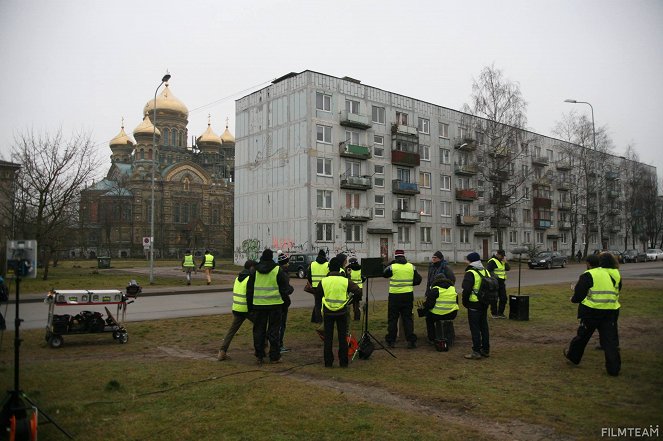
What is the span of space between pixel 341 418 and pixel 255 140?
1770 inches

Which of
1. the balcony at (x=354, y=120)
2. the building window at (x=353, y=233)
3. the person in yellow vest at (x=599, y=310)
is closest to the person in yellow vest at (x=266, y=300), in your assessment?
the person in yellow vest at (x=599, y=310)

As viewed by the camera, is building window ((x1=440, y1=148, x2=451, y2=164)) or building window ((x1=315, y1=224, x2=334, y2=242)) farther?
building window ((x1=440, y1=148, x2=451, y2=164))

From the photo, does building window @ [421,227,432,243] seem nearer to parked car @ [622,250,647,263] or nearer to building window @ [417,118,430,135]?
building window @ [417,118,430,135]

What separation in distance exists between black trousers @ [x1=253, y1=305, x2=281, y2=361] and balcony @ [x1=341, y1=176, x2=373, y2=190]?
36.2 meters

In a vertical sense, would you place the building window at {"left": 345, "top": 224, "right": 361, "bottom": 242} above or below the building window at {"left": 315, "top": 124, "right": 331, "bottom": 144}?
below

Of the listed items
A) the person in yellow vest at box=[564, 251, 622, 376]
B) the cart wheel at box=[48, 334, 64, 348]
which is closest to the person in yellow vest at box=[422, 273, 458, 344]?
the person in yellow vest at box=[564, 251, 622, 376]

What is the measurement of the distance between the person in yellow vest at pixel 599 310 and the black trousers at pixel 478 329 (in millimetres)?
1416

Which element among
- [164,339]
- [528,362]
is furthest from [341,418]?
[164,339]

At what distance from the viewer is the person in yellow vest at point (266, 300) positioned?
9.04m

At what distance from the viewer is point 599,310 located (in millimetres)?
8141

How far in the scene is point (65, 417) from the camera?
5.98 metres

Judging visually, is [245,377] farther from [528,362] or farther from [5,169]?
[5,169]

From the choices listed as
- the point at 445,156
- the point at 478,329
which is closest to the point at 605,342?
the point at 478,329

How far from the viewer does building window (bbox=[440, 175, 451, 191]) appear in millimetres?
55628
